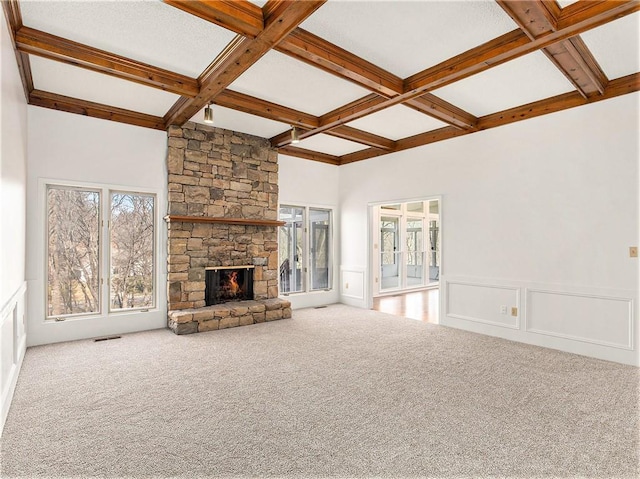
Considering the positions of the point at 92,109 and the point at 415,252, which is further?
the point at 415,252

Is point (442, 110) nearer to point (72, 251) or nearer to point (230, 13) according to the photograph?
point (230, 13)

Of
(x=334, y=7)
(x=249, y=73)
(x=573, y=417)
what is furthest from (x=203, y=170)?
(x=573, y=417)

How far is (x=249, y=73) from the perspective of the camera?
366cm

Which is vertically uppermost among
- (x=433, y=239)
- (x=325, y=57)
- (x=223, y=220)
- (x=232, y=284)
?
(x=325, y=57)

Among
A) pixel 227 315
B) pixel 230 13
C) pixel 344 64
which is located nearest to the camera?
pixel 230 13

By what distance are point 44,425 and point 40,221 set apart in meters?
2.74

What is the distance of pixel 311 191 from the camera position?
6867 millimetres

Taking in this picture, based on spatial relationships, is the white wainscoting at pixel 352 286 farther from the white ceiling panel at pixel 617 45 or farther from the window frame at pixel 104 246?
the white ceiling panel at pixel 617 45

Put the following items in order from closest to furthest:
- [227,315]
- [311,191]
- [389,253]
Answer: [227,315]
[311,191]
[389,253]

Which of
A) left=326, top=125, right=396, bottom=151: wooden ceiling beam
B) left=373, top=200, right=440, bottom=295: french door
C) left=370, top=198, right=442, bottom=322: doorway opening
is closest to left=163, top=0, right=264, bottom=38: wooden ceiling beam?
left=326, top=125, right=396, bottom=151: wooden ceiling beam

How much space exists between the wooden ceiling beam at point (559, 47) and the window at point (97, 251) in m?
4.74

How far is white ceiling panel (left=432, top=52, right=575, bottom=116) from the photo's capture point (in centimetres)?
350

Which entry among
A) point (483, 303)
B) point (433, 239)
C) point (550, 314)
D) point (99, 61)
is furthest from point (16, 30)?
point (433, 239)

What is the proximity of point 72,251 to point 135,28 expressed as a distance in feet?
9.86
